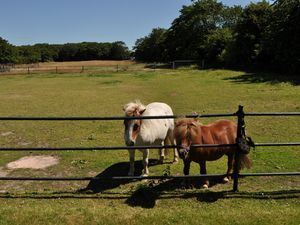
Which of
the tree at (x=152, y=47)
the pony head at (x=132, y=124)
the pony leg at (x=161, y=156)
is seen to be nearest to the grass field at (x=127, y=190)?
the pony leg at (x=161, y=156)

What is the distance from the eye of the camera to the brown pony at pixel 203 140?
5.75 m

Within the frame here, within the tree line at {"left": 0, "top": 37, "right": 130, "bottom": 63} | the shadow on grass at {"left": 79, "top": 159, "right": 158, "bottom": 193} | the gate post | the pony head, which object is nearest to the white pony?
the pony head

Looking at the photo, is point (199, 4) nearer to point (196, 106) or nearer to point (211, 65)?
point (211, 65)

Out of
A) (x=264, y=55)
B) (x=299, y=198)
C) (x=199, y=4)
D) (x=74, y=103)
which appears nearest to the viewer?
(x=299, y=198)

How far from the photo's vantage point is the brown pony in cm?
575

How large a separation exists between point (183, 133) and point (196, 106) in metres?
10.5

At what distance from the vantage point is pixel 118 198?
5867 mm

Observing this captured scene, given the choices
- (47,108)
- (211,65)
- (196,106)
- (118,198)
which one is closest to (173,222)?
(118,198)

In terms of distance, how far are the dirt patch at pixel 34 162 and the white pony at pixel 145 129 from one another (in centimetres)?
223

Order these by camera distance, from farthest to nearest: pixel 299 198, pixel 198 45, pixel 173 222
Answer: pixel 198 45 < pixel 299 198 < pixel 173 222

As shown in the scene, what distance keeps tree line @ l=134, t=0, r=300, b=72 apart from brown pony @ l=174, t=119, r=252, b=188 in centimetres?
2239

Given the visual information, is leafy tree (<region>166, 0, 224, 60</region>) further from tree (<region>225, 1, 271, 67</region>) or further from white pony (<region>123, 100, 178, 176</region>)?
white pony (<region>123, 100, 178, 176</region>)

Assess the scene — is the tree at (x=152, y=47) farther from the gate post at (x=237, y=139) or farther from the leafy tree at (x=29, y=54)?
the gate post at (x=237, y=139)

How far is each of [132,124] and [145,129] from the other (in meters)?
0.56
